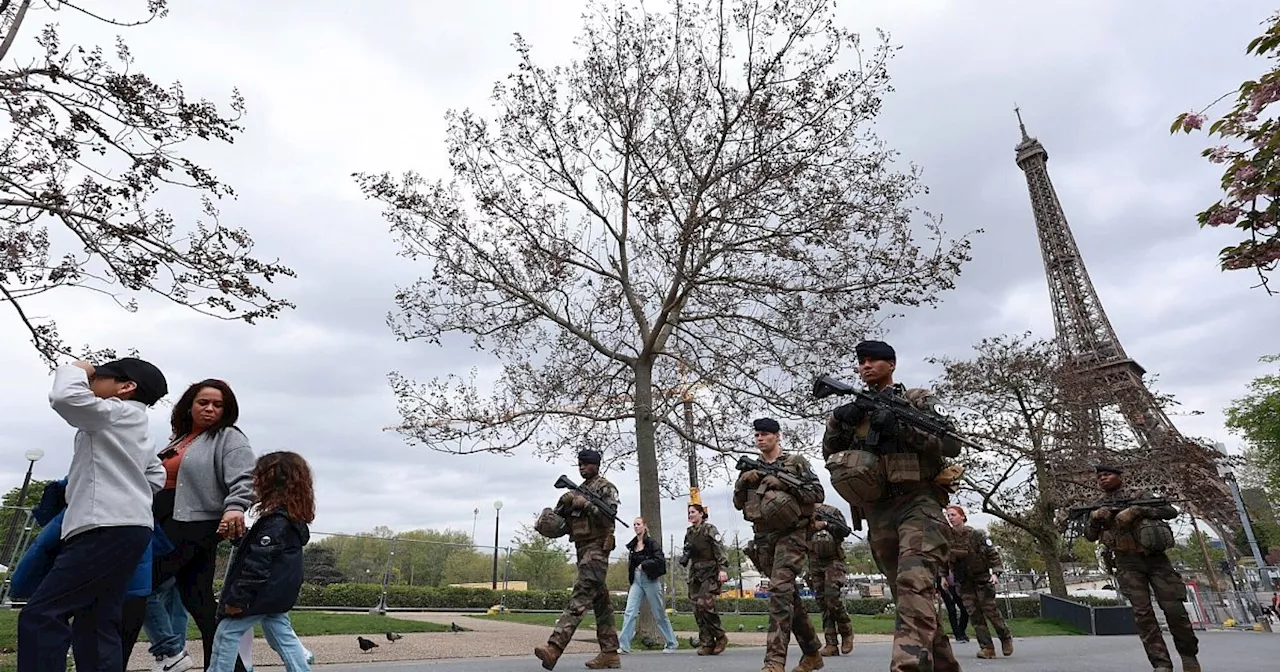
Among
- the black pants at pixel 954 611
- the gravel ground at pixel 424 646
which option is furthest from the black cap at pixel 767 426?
the black pants at pixel 954 611

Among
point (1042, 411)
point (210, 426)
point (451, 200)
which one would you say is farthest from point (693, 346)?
point (1042, 411)

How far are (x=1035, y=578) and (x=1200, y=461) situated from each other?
658cm

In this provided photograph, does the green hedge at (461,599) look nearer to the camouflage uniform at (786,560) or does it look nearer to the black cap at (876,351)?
the camouflage uniform at (786,560)

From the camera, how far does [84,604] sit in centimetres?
339

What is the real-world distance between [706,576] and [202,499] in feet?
22.4

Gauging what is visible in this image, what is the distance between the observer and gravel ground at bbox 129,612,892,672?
777 centimetres

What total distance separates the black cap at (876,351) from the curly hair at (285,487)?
11.6 ft

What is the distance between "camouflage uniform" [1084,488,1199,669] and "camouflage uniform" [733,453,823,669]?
2.97m

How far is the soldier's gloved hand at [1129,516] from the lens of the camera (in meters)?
7.14

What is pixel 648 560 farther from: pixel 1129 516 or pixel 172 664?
pixel 172 664

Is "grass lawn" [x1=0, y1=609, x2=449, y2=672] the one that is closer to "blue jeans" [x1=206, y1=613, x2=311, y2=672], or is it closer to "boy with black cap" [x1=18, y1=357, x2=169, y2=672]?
"blue jeans" [x1=206, y1=613, x2=311, y2=672]

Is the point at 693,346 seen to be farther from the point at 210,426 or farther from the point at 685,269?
the point at 210,426

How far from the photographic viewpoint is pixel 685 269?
40.1 ft

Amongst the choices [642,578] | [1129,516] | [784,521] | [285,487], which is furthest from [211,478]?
[1129,516]
